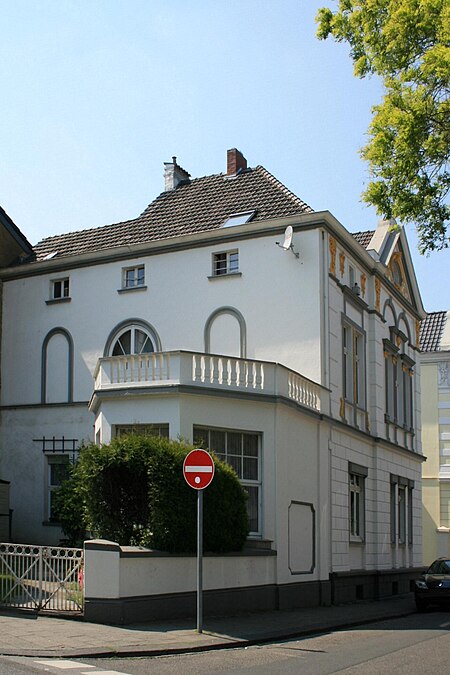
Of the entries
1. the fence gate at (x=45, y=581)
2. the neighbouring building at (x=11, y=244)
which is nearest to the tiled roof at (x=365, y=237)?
the neighbouring building at (x=11, y=244)

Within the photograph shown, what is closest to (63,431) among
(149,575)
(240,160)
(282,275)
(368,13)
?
(282,275)

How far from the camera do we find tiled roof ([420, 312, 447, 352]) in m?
46.9

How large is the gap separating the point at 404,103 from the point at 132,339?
1422 centimetres

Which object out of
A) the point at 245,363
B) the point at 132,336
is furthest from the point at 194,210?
the point at 245,363

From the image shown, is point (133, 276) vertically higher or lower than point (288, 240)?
lower

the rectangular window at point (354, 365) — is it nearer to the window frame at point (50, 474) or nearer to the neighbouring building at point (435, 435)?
the window frame at point (50, 474)

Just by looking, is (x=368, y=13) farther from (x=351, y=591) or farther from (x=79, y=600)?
(x=351, y=591)

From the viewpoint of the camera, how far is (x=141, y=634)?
575 inches

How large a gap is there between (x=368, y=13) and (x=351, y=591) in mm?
15663

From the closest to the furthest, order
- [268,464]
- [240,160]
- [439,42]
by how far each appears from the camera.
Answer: [439,42] → [268,464] → [240,160]

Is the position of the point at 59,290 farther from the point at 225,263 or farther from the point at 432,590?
the point at 432,590

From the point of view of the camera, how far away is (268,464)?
20.9 m

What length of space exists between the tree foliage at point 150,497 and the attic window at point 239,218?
10155 mm

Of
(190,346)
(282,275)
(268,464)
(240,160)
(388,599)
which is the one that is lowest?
(388,599)
